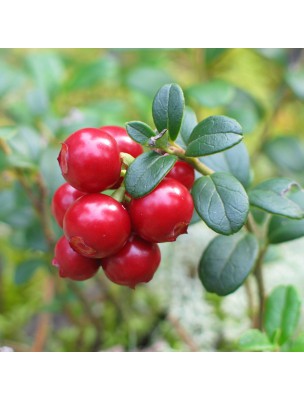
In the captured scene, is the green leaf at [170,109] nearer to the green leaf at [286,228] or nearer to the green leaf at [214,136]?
the green leaf at [214,136]

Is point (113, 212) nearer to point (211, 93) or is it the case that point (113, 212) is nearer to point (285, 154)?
point (211, 93)

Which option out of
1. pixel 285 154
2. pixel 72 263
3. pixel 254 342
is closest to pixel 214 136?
pixel 72 263

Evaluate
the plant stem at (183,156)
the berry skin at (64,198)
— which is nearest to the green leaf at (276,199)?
the plant stem at (183,156)

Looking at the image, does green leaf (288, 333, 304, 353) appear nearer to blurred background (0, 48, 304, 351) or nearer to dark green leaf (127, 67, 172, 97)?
blurred background (0, 48, 304, 351)

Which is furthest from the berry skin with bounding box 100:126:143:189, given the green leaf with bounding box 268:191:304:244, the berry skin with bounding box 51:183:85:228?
the green leaf with bounding box 268:191:304:244
